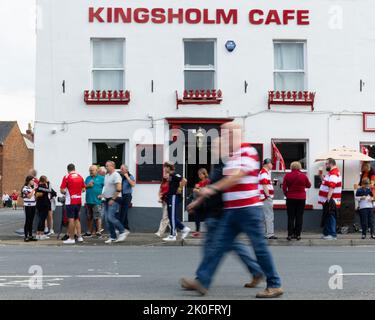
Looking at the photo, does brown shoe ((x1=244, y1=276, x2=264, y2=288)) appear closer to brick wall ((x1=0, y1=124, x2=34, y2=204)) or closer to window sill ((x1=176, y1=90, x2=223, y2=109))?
window sill ((x1=176, y1=90, x2=223, y2=109))

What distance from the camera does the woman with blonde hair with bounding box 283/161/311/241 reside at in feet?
55.2

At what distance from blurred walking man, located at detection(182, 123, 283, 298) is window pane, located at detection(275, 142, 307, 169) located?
12.1 meters

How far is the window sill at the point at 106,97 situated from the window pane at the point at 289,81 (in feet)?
15.0

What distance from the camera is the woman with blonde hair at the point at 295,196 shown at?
55.2 ft

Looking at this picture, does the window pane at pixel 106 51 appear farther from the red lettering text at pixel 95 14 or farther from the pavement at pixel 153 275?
the pavement at pixel 153 275

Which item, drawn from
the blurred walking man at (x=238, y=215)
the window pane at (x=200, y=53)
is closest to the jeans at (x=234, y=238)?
the blurred walking man at (x=238, y=215)

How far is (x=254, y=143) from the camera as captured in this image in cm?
1989

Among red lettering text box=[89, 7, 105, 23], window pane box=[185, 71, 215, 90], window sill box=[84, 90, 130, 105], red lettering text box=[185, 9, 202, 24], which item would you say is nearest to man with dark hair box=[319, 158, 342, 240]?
window pane box=[185, 71, 215, 90]

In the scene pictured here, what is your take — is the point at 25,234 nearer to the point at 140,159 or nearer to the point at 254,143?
the point at 140,159
